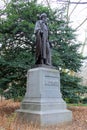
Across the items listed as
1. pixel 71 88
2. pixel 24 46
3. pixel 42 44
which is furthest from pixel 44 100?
pixel 24 46

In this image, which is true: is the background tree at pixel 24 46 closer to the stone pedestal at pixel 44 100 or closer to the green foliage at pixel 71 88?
the green foliage at pixel 71 88

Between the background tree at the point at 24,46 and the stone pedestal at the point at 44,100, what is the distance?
205 cm

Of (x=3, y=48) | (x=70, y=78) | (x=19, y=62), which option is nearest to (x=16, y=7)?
(x=3, y=48)

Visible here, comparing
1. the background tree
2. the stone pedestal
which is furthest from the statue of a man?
the background tree

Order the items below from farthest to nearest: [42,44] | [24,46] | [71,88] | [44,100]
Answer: [24,46] → [71,88] → [42,44] → [44,100]

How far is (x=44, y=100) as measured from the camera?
30.1 feet

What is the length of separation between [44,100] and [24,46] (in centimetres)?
431

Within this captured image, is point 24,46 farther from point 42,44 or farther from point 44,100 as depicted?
point 44,100

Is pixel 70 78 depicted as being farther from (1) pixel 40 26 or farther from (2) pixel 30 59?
(1) pixel 40 26

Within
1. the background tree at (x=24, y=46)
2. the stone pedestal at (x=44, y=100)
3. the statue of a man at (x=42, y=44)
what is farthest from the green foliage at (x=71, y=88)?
the statue of a man at (x=42, y=44)

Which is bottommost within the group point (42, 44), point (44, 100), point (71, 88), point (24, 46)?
point (71, 88)

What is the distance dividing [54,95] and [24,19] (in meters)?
4.73

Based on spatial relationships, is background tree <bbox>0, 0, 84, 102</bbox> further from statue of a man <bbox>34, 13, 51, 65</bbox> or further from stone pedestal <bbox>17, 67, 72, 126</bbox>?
stone pedestal <bbox>17, 67, 72, 126</bbox>

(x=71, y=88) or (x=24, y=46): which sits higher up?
(x=24, y=46)
